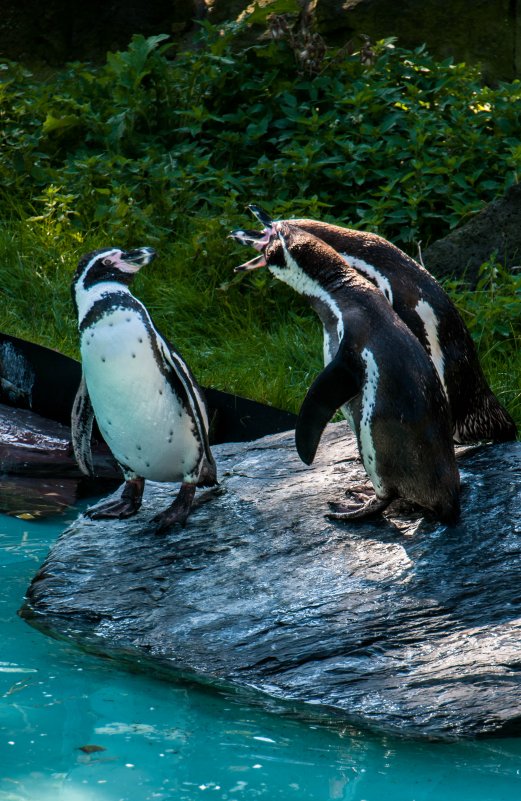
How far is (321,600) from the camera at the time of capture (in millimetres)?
2891

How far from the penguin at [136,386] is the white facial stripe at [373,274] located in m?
0.63

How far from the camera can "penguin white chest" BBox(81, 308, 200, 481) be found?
321cm

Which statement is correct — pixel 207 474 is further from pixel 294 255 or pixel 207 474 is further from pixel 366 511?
pixel 294 255

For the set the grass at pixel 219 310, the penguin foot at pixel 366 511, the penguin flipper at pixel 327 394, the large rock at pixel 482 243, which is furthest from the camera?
the large rock at pixel 482 243

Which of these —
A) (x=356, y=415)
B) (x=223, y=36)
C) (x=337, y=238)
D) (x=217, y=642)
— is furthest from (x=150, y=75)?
(x=217, y=642)

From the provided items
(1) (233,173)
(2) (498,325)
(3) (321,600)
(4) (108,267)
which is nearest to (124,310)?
(4) (108,267)

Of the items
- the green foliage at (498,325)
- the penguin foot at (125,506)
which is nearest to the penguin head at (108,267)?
the penguin foot at (125,506)

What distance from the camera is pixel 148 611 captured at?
3.02m

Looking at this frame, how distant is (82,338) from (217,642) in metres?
0.99

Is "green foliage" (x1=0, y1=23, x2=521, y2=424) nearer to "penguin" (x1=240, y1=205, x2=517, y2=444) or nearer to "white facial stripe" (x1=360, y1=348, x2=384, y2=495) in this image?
"penguin" (x1=240, y1=205, x2=517, y2=444)

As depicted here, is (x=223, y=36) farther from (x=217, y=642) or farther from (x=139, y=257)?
(x=217, y=642)

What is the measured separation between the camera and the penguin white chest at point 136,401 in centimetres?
321

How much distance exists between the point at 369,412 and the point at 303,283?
1.65 ft

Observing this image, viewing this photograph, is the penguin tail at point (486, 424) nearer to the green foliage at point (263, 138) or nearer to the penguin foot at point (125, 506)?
the penguin foot at point (125, 506)
